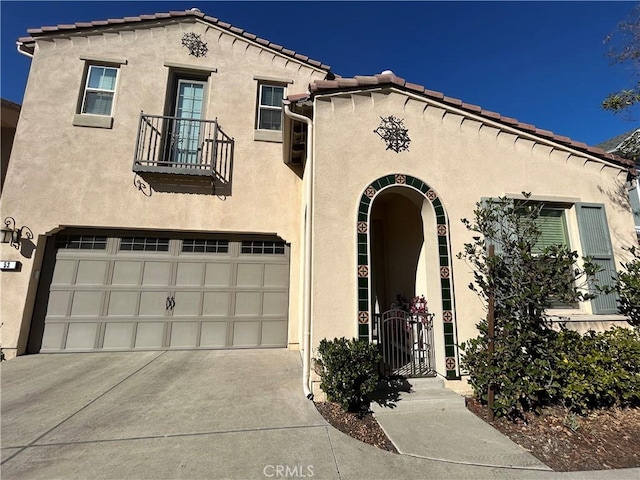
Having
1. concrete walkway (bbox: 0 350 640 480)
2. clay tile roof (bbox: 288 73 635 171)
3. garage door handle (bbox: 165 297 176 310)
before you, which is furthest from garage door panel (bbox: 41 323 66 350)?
clay tile roof (bbox: 288 73 635 171)

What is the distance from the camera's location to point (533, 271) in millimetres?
3898

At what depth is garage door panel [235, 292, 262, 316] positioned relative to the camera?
21.7 ft

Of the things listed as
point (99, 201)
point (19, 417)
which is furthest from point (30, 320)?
point (19, 417)

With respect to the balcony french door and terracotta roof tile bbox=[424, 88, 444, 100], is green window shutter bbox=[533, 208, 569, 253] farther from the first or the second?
the balcony french door

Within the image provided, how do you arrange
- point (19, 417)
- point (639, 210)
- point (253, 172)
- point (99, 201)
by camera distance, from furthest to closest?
point (253, 172), point (99, 201), point (639, 210), point (19, 417)

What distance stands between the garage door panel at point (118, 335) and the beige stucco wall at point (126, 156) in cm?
151

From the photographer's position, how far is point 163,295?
253 inches

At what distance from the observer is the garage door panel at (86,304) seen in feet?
20.2

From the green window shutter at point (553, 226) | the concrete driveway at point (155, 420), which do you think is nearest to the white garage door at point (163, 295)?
the concrete driveway at point (155, 420)

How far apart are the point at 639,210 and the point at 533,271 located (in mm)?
3851

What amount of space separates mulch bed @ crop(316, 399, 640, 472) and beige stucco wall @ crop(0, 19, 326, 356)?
11.0 feet

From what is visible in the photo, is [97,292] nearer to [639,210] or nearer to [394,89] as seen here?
[394,89]

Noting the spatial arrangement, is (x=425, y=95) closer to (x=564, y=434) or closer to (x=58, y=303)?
(x=564, y=434)

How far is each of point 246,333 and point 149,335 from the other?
6.77 feet
